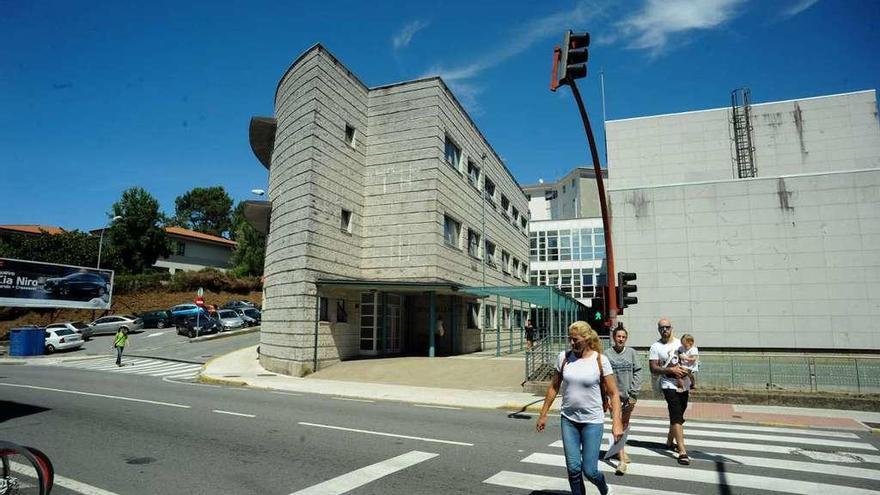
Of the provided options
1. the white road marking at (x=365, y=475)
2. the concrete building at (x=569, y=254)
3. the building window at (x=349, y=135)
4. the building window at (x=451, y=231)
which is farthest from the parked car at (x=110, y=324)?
the white road marking at (x=365, y=475)

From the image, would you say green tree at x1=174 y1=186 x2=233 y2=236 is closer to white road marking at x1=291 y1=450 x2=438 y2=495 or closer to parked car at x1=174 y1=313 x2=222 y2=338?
parked car at x1=174 y1=313 x2=222 y2=338

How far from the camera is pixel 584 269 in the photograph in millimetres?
50344

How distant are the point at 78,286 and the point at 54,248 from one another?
738 inches

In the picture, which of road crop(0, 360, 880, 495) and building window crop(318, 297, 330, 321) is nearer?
road crop(0, 360, 880, 495)

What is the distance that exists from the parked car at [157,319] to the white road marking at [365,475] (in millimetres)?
39182

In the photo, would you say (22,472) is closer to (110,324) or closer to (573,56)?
(573,56)

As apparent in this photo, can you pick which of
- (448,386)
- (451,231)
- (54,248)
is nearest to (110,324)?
(54,248)

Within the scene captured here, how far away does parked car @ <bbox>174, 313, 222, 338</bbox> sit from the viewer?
1331 inches

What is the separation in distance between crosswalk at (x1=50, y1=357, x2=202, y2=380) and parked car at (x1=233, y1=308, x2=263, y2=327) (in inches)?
472

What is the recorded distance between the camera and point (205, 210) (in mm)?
86375

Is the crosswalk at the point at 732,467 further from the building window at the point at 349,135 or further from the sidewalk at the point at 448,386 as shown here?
the building window at the point at 349,135

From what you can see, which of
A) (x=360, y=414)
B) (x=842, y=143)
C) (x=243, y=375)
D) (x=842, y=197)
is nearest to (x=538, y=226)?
(x=842, y=143)

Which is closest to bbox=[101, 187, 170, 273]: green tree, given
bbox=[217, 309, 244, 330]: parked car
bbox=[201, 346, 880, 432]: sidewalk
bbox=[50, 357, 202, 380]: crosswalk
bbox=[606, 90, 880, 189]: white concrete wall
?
bbox=[217, 309, 244, 330]: parked car

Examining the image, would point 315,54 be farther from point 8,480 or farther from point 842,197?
point 842,197
